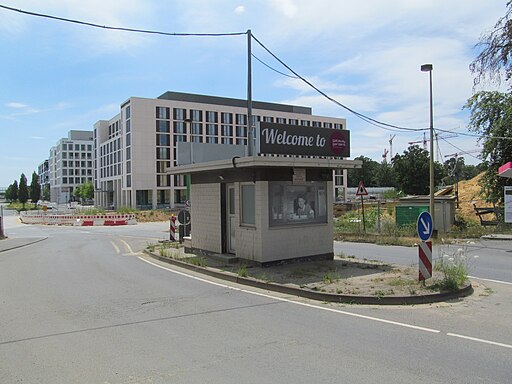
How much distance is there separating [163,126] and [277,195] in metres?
81.0

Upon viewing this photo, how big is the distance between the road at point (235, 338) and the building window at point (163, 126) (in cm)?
8161

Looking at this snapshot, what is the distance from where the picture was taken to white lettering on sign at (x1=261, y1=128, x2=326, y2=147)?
39.3 feet

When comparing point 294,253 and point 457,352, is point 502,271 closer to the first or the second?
point 294,253

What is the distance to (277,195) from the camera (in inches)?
479

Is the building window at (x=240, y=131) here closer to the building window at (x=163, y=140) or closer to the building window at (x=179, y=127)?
the building window at (x=179, y=127)

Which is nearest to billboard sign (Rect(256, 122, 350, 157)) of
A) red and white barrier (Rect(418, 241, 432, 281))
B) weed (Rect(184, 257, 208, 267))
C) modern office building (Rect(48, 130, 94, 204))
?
weed (Rect(184, 257, 208, 267))

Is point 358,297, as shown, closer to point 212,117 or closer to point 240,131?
point 212,117

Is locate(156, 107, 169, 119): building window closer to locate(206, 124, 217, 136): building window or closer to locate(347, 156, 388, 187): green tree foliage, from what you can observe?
locate(206, 124, 217, 136): building window

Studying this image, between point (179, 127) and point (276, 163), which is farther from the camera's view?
point (179, 127)

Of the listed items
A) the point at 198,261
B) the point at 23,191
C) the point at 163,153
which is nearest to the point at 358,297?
the point at 198,261

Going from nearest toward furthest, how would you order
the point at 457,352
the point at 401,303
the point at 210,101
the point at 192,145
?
the point at 457,352 < the point at 401,303 < the point at 192,145 < the point at 210,101

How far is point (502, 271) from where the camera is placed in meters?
11.7

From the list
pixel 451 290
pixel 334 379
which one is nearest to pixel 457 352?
pixel 334 379

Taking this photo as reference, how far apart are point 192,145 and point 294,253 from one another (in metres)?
6.77
